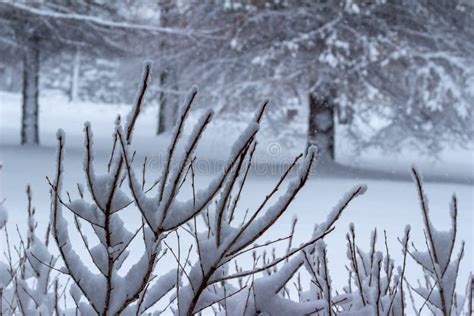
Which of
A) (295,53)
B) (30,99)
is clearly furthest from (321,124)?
(30,99)

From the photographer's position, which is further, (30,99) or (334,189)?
(30,99)

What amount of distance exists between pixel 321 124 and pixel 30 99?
7.35 metres

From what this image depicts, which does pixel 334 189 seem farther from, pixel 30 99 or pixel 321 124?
pixel 30 99

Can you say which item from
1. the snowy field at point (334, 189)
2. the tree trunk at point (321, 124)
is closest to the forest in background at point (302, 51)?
the tree trunk at point (321, 124)

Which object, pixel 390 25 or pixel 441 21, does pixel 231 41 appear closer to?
pixel 390 25

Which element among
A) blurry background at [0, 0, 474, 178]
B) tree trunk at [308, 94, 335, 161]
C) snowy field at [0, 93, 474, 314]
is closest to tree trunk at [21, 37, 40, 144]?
blurry background at [0, 0, 474, 178]

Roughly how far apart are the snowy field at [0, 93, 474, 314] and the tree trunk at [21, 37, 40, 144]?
451 mm

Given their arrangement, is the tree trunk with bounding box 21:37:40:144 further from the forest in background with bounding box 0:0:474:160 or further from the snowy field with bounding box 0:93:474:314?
the snowy field with bounding box 0:93:474:314

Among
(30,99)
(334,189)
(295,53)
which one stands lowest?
(334,189)

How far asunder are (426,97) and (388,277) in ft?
34.8

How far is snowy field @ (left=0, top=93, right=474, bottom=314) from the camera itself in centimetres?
725

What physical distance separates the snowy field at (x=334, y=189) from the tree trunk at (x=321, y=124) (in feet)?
2.56

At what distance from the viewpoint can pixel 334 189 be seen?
10.8m

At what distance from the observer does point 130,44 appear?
49.5ft
